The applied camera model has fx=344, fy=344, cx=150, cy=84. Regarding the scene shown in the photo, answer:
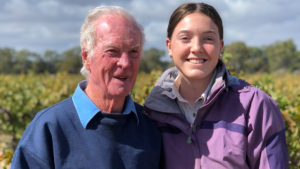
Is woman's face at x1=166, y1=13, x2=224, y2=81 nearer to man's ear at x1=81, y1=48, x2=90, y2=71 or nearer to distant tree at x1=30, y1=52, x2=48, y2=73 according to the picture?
man's ear at x1=81, y1=48, x2=90, y2=71

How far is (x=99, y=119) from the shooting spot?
2016mm

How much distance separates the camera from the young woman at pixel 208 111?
2051mm

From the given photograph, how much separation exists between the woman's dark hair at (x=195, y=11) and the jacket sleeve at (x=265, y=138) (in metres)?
0.59

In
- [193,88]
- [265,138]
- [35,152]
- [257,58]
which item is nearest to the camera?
[35,152]

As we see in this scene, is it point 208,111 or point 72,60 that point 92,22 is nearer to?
point 208,111

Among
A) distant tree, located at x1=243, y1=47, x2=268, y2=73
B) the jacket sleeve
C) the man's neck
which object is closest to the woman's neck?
the jacket sleeve

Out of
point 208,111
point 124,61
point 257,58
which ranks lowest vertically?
point 257,58

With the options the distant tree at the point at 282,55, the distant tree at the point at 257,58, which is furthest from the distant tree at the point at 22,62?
the distant tree at the point at 282,55

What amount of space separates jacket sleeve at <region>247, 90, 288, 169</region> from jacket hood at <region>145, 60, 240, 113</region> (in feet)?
0.82

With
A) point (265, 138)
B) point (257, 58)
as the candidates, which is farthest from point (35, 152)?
point (257, 58)

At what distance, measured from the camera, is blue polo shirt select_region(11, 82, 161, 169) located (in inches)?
72.5

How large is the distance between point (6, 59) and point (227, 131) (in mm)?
74815

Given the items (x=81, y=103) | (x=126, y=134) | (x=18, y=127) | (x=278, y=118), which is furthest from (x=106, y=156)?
(x=18, y=127)

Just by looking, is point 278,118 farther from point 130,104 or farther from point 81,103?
point 81,103
